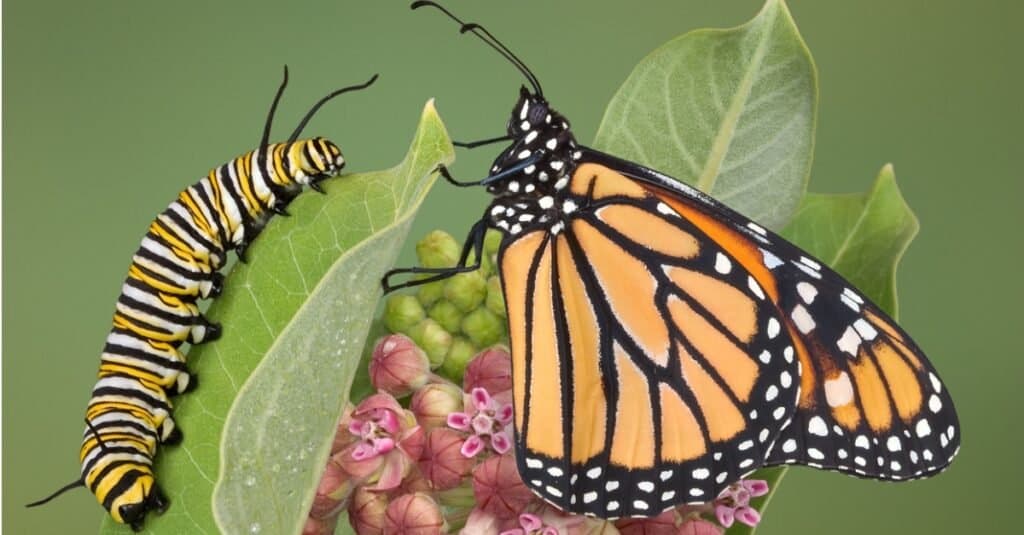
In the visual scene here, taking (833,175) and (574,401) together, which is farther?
(833,175)

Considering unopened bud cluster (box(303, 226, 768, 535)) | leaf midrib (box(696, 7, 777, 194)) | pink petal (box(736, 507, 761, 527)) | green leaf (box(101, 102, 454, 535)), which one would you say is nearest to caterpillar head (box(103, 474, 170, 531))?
green leaf (box(101, 102, 454, 535))

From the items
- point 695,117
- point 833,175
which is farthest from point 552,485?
point 833,175

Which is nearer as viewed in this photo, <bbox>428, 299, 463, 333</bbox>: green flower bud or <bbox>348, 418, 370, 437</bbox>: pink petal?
<bbox>348, 418, 370, 437</bbox>: pink petal

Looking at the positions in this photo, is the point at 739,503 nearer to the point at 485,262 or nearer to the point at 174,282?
the point at 485,262

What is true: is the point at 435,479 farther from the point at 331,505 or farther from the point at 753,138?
the point at 753,138

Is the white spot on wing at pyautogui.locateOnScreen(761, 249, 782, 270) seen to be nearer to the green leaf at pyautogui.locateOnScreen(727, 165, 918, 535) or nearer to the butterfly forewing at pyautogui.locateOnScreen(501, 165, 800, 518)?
the butterfly forewing at pyautogui.locateOnScreen(501, 165, 800, 518)

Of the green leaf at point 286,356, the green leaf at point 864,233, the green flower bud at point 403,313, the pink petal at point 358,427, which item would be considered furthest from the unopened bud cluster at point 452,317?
the green leaf at point 864,233
